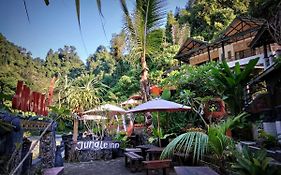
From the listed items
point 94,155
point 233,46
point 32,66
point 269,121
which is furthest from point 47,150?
point 32,66

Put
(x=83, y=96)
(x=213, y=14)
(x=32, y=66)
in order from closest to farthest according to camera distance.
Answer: (x=83, y=96) < (x=213, y=14) < (x=32, y=66)

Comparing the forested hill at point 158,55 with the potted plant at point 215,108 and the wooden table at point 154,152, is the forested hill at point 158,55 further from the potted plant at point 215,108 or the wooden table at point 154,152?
the wooden table at point 154,152

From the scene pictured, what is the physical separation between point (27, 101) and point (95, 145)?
561cm

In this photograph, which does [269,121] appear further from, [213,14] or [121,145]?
[213,14]

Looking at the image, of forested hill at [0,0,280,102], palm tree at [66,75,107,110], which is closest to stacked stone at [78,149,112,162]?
palm tree at [66,75,107,110]

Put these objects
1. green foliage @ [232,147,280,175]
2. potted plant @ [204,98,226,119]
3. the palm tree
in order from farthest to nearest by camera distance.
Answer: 1. the palm tree
2. potted plant @ [204,98,226,119]
3. green foliage @ [232,147,280,175]

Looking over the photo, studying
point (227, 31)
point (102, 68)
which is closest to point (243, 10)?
point (227, 31)

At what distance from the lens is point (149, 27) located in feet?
32.7

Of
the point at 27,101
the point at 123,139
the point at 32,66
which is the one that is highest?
the point at 32,66

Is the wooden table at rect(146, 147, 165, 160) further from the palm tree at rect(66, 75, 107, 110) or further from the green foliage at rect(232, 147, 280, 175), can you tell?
the palm tree at rect(66, 75, 107, 110)

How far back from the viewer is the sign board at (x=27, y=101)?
412 cm

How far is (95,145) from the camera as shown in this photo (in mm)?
A: 9781

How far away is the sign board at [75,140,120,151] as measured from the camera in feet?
31.4

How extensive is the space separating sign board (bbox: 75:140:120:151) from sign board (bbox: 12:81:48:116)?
418 centimetres
